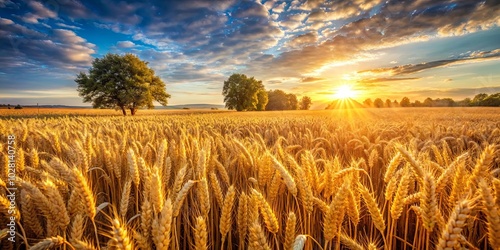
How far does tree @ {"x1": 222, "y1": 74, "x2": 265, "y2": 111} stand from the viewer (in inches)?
2379

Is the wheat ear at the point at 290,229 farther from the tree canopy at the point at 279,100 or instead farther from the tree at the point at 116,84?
the tree canopy at the point at 279,100

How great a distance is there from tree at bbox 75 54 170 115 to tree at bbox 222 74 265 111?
2830 centimetres

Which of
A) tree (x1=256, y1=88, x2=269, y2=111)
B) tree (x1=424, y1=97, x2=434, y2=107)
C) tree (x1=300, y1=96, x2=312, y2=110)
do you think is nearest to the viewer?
tree (x1=424, y1=97, x2=434, y2=107)

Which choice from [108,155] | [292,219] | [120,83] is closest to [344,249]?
[292,219]

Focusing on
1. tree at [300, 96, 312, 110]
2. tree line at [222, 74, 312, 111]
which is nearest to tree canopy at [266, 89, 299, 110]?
tree at [300, 96, 312, 110]

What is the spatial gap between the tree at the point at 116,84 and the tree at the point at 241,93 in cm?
2830

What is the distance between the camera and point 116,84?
33.4 metres

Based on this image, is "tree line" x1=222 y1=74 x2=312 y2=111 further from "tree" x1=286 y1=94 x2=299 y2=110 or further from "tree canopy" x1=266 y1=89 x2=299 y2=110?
"tree" x1=286 y1=94 x2=299 y2=110

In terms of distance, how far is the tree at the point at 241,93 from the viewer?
198 ft

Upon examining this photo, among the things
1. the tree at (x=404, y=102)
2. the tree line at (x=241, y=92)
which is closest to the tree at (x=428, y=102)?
the tree at (x=404, y=102)

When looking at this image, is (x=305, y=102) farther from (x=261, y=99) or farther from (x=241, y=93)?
(x=241, y=93)

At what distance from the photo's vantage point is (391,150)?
11.1ft

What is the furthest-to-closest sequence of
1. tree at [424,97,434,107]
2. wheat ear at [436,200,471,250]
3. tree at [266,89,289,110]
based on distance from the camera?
tree at [266,89,289,110] < tree at [424,97,434,107] < wheat ear at [436,200,471,250]

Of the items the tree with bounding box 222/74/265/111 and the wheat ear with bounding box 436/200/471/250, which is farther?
the tree with bounding box 222/74/265/111
